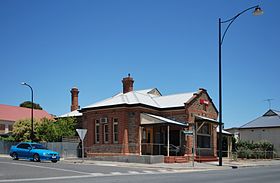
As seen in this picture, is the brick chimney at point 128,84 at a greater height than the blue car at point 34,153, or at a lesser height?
greater

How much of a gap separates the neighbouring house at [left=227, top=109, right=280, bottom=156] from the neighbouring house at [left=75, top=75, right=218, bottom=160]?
21637mm

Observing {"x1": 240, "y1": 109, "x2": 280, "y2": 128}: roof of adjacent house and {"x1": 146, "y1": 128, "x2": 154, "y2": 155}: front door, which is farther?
{"x1": 240, "y1": 109, "x2": 280, "y2": 128}: roof of adjacent house

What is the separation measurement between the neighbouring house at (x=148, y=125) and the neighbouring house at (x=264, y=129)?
2164 centimetres

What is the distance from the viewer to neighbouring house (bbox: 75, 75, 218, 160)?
33.4 metres

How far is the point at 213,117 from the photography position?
4000 cm

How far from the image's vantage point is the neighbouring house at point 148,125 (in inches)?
1315

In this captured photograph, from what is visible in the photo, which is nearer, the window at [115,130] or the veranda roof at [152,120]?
the veranda roof at [152,120]

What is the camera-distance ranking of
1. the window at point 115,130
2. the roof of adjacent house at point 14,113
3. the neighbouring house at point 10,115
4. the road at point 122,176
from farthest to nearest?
1. the roof of adjacent house at point 14,113
2. the neighbouring house at point 10,115
3. the window at point 115,130
4. the road at point 122,176

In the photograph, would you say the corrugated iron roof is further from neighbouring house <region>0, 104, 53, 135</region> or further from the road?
neighbouring house <region>0, 104, 53, 135</region>

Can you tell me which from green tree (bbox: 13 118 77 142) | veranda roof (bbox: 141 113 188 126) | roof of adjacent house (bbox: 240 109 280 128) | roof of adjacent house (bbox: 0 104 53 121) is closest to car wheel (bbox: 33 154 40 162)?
veranda roof (bbox: 141 113 188 126)

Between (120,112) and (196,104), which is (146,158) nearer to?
(120,112)

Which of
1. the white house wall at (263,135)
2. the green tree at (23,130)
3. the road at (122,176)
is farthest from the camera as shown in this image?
the white house wall at (263,135)

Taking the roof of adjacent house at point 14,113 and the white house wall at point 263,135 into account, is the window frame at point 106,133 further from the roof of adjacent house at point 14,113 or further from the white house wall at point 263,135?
the roof of adjacent house at point 14,113

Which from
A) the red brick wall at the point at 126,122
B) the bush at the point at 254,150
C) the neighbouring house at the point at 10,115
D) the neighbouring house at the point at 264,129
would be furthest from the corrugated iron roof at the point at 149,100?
the neighbouring house at the point at 10,115
